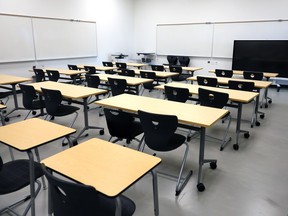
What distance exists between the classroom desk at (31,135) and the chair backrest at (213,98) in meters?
2.09

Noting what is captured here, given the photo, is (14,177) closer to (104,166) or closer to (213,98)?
(104,166)

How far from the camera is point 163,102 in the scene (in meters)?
3.05

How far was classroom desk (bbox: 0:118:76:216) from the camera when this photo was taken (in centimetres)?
179

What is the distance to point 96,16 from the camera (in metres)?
8.84

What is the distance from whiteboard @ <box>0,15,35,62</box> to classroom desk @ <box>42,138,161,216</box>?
5.95 m

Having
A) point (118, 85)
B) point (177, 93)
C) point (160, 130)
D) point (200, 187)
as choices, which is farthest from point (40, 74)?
point (200, 187)

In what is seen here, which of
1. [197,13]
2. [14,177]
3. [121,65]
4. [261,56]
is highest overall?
[197,13]

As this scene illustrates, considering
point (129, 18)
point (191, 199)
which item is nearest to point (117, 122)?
point (191, 199)

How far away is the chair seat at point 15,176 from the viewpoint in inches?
69.8

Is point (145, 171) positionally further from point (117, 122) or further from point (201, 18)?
point (201, 18)

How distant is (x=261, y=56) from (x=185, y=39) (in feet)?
9.35

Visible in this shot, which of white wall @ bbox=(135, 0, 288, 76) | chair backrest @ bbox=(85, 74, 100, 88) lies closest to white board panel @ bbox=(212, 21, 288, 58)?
white wall @ bbox=(135, 0, 288, 76)

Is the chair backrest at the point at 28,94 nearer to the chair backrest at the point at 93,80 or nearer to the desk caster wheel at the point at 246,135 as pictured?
the chair backrest at the point at 93,80

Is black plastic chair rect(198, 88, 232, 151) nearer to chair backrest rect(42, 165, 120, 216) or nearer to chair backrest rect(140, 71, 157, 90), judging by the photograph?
chair backrest rect(140, 71, 157, 90)
